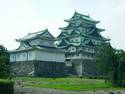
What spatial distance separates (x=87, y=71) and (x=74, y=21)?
A: 1629 centimetres

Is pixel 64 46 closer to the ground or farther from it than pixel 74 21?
closer to the ground

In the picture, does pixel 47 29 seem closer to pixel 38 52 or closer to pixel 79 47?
pixel 38 52

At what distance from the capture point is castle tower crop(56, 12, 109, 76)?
68.6 meters

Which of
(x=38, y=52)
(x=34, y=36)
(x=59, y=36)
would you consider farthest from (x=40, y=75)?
(x=59, y=36)

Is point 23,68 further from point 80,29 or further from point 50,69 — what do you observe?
point 80,29

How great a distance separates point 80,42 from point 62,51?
840 cm

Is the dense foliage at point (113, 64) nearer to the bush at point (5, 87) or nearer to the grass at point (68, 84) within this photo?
the grass at point (68, 84)

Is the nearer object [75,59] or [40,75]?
[40,75]

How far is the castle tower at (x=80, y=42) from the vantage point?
6862cm

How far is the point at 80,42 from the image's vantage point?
232ft

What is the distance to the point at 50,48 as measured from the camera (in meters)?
62.1

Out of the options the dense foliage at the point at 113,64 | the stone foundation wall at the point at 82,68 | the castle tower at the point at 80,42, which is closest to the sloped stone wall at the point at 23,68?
the castle tower at the point at 80,42

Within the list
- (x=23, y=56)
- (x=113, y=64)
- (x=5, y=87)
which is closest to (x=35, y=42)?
(x=23, y=56)

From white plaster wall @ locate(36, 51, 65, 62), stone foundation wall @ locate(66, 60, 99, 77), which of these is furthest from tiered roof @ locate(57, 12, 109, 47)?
white plaster wall @ locate(36, 51, 65, 62)
